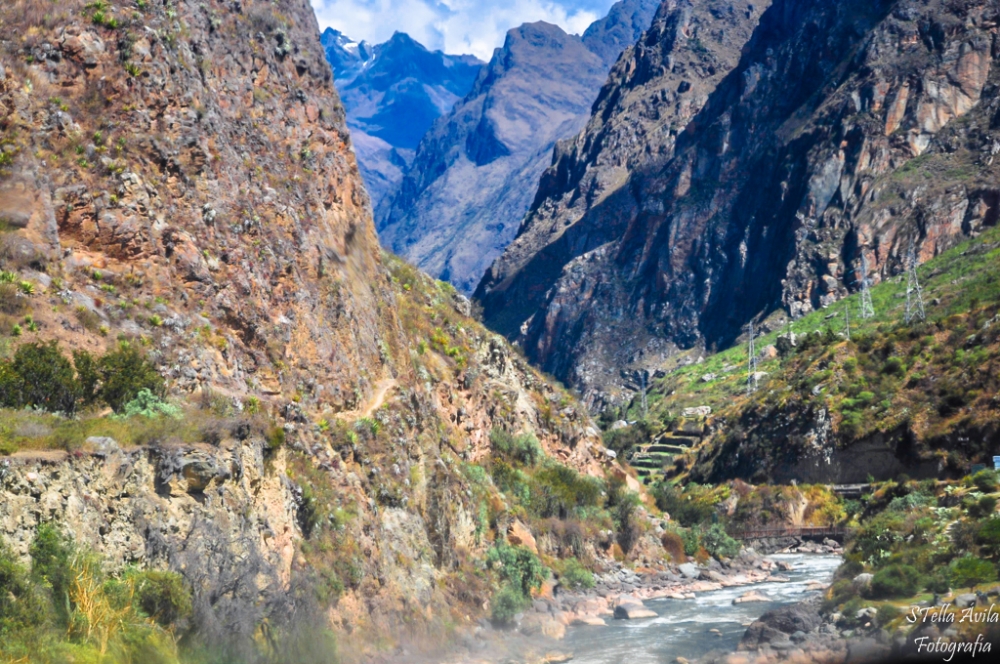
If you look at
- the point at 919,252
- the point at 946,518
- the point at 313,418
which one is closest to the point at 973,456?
the point at 946,518

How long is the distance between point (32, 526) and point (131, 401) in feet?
22.1

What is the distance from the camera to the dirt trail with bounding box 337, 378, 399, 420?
38719 millimetres

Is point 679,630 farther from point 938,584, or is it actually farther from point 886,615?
point 938,584

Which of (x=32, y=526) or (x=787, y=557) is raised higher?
(x=32, y=526)

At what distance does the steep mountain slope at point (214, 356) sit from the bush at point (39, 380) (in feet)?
0.21

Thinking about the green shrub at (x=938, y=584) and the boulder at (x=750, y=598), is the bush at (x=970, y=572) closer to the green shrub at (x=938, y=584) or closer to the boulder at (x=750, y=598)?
the green shrub at (x=938, y=584)

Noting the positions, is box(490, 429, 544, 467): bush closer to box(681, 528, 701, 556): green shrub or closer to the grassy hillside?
box(681, 528, 701, 556): green shrub

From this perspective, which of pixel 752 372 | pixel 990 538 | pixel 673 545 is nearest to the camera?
pixel 990 538

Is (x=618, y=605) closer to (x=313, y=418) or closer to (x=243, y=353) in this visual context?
(x=313, y=418)

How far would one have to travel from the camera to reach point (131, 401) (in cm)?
2684

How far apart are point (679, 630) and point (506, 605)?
26.8ft

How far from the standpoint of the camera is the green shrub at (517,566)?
4509 centimetres

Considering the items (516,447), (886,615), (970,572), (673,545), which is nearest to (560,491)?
(516,447)

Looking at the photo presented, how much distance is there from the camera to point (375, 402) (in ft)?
134
